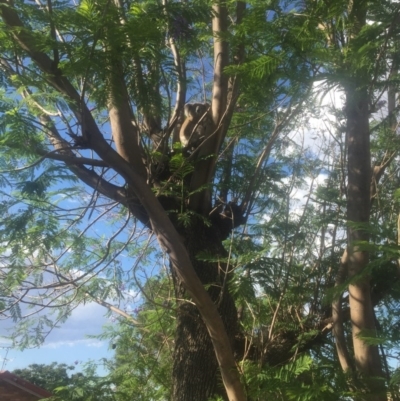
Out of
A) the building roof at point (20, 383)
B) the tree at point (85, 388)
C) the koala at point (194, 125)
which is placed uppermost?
the koala at point (194, 125)

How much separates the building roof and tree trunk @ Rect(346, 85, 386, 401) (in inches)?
211

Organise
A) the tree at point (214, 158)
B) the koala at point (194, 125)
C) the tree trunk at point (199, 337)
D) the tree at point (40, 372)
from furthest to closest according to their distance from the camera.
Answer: the tree at point (40, 372) → the koala at point (194, 125) → the tree trunk at point (199, 337) → the tree at point (214, 158)

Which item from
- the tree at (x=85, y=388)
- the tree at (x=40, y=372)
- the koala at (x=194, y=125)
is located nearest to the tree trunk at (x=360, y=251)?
the koala at (x=194, y=125)

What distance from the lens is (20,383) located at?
289 inches

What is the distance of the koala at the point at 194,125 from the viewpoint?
4.16 m

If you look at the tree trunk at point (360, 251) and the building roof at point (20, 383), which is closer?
the tree trunk at point (360, 251)

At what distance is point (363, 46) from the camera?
2285 mm

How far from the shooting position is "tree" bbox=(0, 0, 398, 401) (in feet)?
8.67

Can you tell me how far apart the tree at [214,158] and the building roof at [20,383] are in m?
2.65

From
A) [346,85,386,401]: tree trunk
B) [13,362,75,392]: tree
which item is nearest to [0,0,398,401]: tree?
[346,85,386,401]: tree trunk

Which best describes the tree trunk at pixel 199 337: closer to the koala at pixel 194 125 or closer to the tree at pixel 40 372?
the koala at pixel 194 125

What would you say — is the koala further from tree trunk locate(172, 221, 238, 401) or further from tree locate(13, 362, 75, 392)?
tree locate(13, 362, 75, 392)

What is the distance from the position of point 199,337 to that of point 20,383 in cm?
481

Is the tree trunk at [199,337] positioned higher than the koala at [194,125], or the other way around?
the koala at [194,125]
